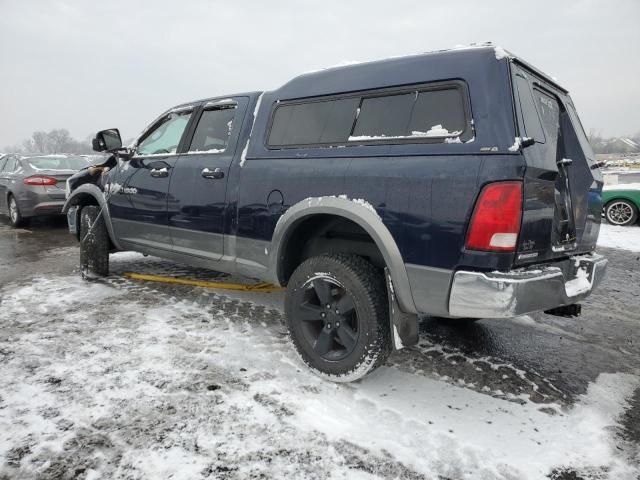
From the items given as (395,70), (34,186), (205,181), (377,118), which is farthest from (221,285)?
(34,186)

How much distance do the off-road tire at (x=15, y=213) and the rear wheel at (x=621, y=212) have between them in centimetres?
1325

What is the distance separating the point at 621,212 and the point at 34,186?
1300 cm

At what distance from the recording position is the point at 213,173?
330 centimetres

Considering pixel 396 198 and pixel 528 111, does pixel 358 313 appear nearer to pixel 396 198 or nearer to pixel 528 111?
pixel 396 198

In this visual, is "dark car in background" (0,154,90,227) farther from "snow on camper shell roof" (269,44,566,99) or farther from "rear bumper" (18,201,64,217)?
"snow on camper shell roof" (269,44,566,99)

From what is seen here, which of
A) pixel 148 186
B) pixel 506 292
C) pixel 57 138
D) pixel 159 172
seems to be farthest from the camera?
pixel 57 138

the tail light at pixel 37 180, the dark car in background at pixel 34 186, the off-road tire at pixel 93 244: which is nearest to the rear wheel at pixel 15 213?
the dark car in background at pixel 34 186

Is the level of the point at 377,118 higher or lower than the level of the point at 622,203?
higher

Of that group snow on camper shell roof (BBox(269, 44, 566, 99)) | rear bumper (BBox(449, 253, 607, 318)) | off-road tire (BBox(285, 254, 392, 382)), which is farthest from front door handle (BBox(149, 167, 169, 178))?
rear bumper (BBox(449, 253, 607, 318))

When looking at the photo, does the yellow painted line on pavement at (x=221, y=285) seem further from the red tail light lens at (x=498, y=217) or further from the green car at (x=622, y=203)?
the green car at (x=622, y=203)

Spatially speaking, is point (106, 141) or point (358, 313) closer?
point (358, 313)

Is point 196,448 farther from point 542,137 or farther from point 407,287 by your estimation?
point 542,137

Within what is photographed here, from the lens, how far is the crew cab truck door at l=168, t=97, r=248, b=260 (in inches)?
129

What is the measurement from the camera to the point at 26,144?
12569 cm
